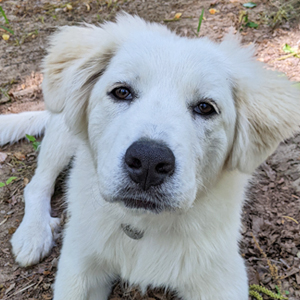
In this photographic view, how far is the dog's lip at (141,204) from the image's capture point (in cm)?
192

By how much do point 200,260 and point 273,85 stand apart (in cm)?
135

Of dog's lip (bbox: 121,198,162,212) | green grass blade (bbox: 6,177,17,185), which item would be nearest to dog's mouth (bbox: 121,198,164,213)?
dog's lip (bbox: 121,198,162,212)

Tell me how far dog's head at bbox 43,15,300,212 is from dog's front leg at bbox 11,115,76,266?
4.03 ft

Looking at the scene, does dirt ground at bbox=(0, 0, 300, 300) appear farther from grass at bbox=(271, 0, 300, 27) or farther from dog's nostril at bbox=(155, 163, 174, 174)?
dog's nostril at bbox=(155, 163, 174, 174)

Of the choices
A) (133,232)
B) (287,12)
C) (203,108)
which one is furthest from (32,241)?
(287,12)

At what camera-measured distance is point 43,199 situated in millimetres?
3557

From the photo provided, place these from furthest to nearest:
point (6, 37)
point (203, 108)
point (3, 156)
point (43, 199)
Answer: point (6, 37) < point (3, 156) < point (43, 199) < point (203, 108)

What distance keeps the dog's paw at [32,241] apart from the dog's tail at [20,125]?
118cm

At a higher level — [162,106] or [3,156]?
[162,106]

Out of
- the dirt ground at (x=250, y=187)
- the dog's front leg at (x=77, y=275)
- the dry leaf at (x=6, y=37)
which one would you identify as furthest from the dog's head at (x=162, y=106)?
the dry leaf at (x=6, y=37)

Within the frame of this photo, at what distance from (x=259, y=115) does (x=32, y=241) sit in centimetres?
233

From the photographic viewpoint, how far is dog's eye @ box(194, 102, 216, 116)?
217cm

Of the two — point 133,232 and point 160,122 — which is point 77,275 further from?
point 160,122

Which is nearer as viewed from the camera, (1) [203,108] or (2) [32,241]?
(1) [203,108]
